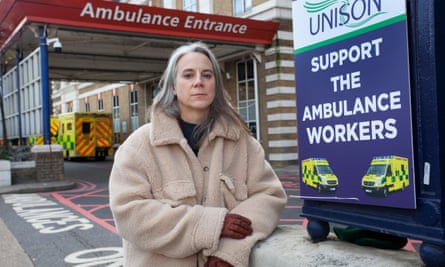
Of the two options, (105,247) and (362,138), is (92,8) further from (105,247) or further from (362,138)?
(362,138)

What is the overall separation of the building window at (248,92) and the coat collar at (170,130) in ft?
45.3

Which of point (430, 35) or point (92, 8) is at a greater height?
point (92, 8)

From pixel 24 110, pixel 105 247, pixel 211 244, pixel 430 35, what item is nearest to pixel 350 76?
pixel 430 35

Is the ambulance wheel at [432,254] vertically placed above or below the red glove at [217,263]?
above

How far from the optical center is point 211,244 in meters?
1.91

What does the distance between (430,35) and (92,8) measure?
11.4 metres

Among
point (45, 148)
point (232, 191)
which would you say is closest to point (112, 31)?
point (45, 148)

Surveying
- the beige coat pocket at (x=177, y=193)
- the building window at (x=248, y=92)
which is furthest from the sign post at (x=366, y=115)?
the building window at (x=248, y=92)

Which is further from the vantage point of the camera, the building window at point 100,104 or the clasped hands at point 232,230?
the building window at point 100,104

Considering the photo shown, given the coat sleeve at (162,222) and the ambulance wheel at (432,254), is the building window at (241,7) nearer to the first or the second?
the coat sleeve at (162,222)

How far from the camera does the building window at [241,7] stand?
1619 cm

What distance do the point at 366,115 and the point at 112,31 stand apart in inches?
464

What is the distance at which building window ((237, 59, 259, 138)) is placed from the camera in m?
16.4

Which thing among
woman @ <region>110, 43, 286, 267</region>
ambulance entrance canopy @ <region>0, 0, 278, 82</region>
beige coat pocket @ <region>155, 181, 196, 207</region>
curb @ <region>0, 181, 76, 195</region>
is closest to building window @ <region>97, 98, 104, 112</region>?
ambulance entrance canopy @ <region>0, 0, 278, 82</region>
